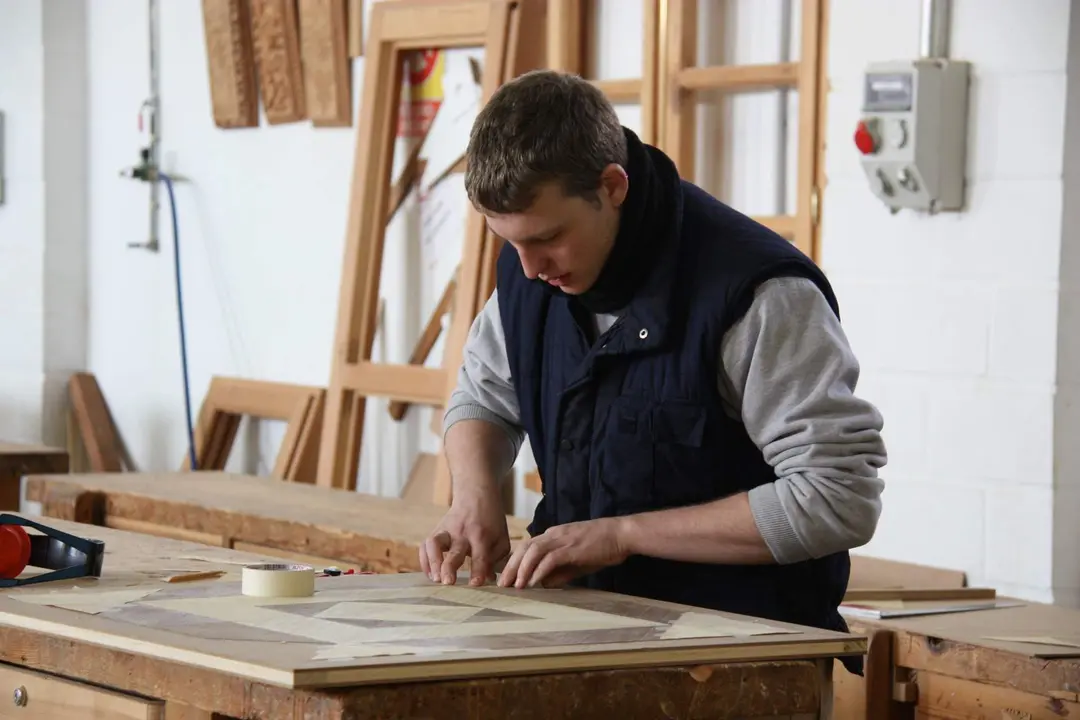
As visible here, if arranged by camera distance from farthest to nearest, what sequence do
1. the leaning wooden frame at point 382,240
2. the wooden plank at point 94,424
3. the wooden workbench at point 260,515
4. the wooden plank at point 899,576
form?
the wooden plank at point 94,424 → the leaning wooden frame at point 382,240 → the wooden workbench at point 260,515 → the wooden plank at point 899,576

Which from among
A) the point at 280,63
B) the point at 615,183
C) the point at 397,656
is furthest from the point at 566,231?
the point at 280,63

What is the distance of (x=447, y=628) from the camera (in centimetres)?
181

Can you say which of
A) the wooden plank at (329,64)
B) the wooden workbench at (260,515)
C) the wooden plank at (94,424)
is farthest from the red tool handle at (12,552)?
the wooden plank at (94,424)

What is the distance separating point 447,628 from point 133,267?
4.31 m

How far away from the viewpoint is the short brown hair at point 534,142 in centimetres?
200

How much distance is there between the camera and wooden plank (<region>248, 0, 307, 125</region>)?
510 centimetres

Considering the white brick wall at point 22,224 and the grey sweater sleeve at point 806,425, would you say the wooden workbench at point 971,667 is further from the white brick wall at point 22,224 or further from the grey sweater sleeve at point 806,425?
the white brick wall at point 22,224

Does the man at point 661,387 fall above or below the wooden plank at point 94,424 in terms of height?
above

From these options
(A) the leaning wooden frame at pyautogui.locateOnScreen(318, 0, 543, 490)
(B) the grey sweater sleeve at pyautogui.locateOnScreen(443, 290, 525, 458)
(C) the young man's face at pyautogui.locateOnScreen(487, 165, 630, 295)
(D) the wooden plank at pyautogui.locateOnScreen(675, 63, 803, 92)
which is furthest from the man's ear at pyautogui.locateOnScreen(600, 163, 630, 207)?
(A) the leaning wooden frame at pyautogui.locateOnScreen(318, 0, 543, 490)

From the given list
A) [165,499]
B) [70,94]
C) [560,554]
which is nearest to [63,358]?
[70,94]

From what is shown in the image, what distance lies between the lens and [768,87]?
389 cm

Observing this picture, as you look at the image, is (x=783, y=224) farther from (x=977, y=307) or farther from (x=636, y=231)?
(x=636, y=231)

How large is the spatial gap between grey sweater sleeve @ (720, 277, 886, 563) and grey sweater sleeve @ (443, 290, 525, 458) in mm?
512

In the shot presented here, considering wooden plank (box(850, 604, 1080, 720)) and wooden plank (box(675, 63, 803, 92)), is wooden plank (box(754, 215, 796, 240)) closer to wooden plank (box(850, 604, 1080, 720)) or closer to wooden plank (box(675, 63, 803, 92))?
wooden plank (box(675, 63, 803, 92))
